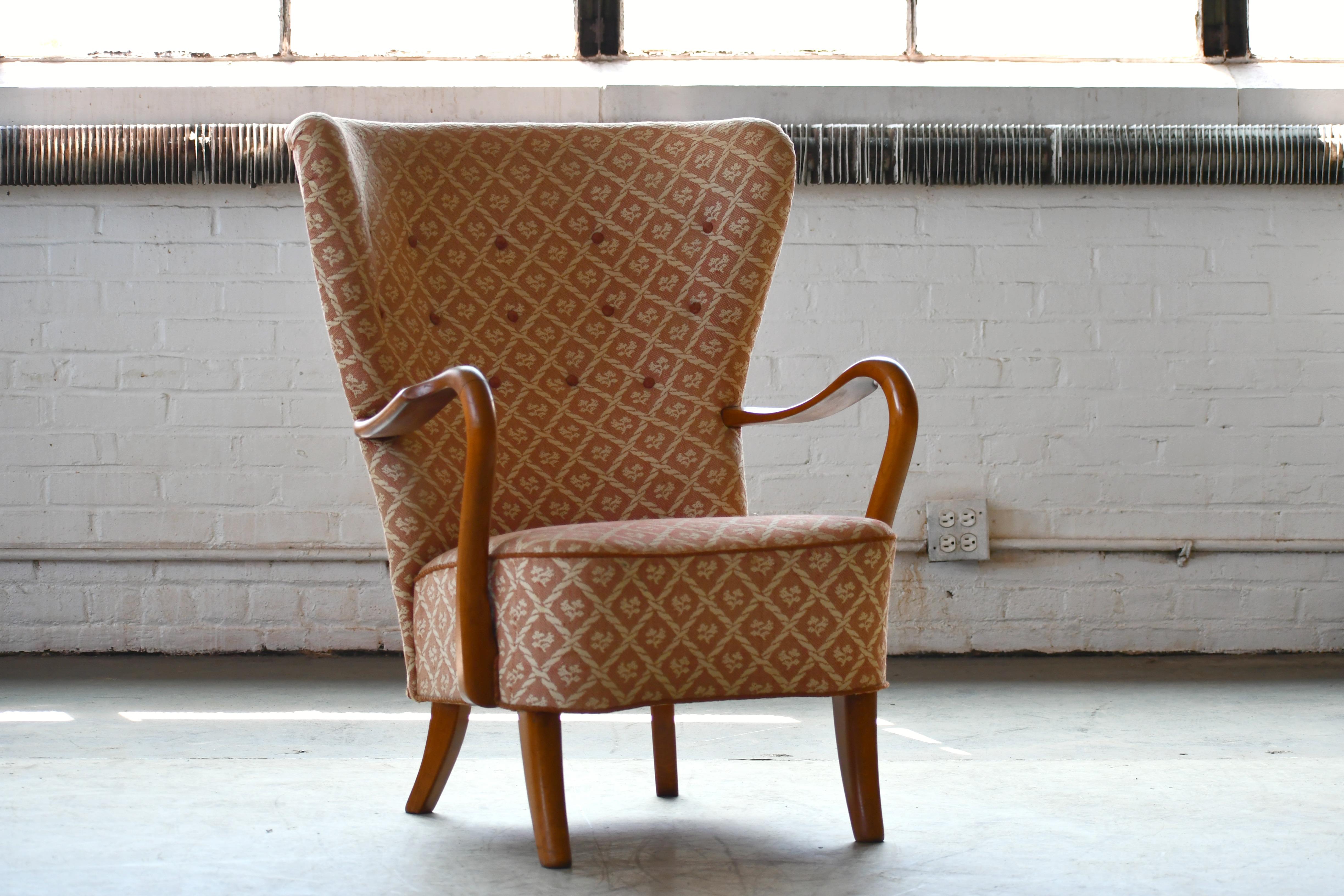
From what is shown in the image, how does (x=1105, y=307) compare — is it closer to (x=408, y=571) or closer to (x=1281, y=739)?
(x=1281, y=739)

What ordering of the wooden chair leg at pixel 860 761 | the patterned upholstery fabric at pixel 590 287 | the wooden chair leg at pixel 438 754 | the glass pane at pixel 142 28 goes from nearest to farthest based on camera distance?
the wooden chair leg at pixel 860 761 < the wooden chair leg at pixel 438 754 < the patterned upholstery fabric at pixel 590 287 < the glass pane at pixel 142 28

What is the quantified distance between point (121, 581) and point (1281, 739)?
2.48 m

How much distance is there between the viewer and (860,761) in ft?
4.69

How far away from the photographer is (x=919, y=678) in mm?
2635

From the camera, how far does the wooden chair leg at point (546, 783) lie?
1.32 m

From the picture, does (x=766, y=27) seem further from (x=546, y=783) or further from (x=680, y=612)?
(x=546, y=783)

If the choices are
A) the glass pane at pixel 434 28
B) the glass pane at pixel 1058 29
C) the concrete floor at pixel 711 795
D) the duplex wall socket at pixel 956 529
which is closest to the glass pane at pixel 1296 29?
the glass pane at pixel 1058 29

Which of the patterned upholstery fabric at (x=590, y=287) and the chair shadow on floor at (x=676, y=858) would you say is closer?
the chair shadow on floor at (x=676, y=858)

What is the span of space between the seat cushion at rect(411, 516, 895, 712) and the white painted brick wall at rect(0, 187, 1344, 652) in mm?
1549

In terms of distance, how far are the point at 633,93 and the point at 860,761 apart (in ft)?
6.41

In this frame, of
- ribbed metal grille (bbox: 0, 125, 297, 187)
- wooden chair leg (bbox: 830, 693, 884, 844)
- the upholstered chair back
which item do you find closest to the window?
ribbed metal grille (bbox: 0, 125, 297, 187)

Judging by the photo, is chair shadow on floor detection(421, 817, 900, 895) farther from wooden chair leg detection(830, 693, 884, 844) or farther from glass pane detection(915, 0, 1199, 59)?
glass pane detection(915, 0, 1199, 59)

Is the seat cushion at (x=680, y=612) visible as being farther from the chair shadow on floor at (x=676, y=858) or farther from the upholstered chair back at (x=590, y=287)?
the upholstered chair back at (x=590, y=287)

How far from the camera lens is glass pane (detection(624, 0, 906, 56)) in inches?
121
